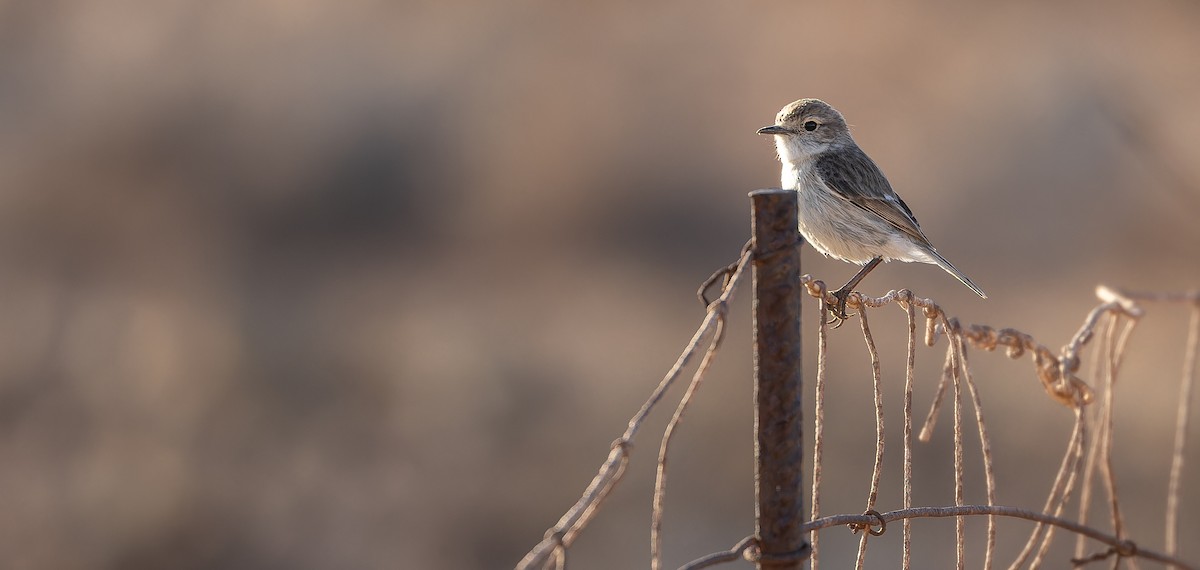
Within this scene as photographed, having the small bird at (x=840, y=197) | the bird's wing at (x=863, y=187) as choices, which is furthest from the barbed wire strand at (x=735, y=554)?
the bird's wing at (x=863, y=187)

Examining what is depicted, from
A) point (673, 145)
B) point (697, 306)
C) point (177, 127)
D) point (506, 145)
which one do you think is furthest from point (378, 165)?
point (697, 306)

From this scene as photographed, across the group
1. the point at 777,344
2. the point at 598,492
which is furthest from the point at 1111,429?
the point at 598,492

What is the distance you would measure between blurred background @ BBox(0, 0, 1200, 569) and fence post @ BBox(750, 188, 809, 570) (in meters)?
6.21

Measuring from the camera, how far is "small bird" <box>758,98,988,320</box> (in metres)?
4.55

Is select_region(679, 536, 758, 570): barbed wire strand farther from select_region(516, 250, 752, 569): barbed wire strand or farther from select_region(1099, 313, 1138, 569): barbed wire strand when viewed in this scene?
select_region(1099, 313, 1138, 569): barbed wire strand

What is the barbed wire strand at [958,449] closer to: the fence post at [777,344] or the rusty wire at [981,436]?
the rusty wire at [981,436]

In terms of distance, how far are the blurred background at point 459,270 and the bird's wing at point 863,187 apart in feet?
11.7

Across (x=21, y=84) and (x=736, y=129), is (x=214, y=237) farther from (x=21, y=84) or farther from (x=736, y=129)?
(x=736, y=129)

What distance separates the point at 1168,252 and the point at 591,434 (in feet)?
16.5

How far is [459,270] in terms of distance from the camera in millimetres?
10953

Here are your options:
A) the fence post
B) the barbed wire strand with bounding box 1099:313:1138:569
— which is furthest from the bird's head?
the fence post

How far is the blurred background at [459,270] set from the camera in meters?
8.69

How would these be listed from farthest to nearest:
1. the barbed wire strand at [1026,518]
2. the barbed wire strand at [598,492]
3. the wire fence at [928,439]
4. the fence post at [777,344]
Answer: the barbed wire strand at [1026,518], the fence post at [777,344], the wire fence at [928,439], the barbed wire strand at [598,492]

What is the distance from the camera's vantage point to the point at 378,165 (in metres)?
12.4
